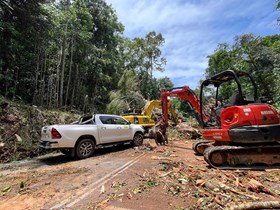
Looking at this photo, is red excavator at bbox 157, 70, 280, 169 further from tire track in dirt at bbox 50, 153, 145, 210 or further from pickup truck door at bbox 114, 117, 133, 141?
pickup truck door at bbox 114, 117, 133, 141

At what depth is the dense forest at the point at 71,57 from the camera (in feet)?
38.2

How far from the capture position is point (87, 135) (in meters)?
7.79

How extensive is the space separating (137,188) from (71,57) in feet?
45.0

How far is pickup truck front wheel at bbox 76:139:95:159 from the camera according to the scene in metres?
7.51

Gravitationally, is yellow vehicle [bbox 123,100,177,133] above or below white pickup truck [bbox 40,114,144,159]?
above

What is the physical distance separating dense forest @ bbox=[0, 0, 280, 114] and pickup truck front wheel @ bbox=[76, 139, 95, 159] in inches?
245

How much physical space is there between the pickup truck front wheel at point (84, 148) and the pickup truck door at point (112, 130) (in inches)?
20.4

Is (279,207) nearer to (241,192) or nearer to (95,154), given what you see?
(241,192)

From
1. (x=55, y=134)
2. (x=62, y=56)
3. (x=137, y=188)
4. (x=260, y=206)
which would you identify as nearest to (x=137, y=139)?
(x=55, y=134)

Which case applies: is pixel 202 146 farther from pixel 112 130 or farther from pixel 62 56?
pixel 62 56

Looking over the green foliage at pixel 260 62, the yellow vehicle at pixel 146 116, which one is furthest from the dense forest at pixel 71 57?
the yellow vehicle at pixel 146 116

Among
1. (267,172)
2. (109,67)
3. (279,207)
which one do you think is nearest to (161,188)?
(279,207)

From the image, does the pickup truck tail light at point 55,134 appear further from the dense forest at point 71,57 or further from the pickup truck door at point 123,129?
the dense forest at point 71,57

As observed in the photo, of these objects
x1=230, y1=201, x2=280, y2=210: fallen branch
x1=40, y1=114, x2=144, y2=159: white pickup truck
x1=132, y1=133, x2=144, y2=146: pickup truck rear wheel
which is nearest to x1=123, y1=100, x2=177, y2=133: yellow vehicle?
x1=132, y1=133, x2=144, y2=146: pickup truck rear wheel
